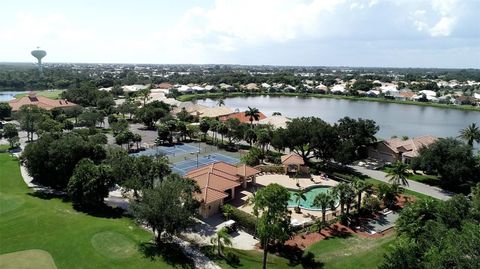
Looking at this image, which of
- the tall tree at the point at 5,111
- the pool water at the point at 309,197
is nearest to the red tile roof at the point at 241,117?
the pool water at the point at 309,197

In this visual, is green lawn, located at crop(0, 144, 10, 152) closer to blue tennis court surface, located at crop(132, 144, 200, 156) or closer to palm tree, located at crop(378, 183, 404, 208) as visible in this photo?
blue tennis court surface, located at crop(132, 144, 200, 156)

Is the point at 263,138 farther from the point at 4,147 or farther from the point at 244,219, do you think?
the point at 4,147

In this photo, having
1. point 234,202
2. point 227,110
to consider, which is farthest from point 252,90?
point 234,202

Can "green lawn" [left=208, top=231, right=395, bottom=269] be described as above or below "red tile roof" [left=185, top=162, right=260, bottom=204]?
below

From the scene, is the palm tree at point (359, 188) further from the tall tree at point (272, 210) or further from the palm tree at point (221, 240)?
the palm tree at point (221, 240)

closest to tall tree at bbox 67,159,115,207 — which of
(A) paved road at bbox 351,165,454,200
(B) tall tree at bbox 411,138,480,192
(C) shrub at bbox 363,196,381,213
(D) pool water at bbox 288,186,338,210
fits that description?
(D) pool water at bbox 288,186,338,210
